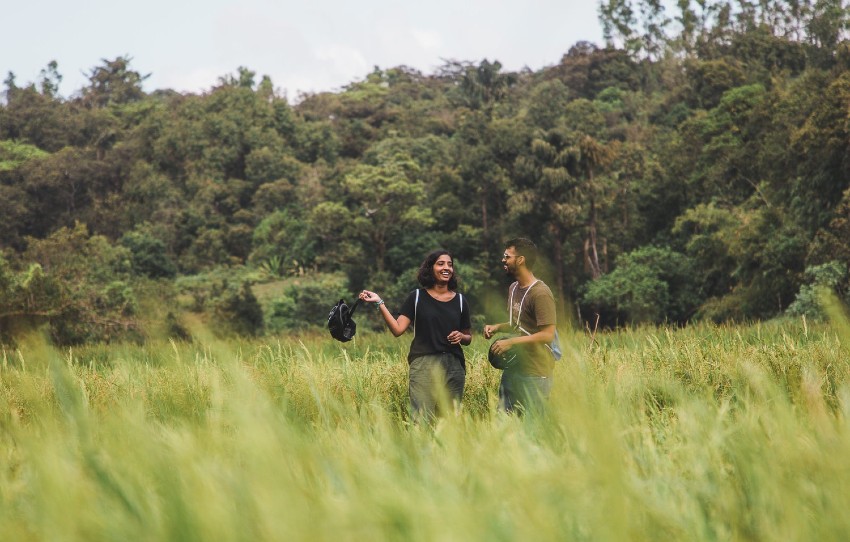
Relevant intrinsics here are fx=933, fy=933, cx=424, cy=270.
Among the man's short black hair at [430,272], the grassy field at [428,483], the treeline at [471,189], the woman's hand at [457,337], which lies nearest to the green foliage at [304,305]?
the treeline at [471,189]

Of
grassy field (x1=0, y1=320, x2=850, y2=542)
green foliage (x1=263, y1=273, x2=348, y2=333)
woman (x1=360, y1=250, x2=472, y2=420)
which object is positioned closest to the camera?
grassy field (x1=0, y1=320, x2=850, y2=542)

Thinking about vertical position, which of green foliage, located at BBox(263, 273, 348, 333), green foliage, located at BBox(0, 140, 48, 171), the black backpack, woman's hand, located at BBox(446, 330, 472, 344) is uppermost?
green foliage, located at BBox(0, 140, 48, 171)

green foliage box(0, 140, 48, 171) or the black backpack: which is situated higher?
green foliage box(0, 140, 48, 171)

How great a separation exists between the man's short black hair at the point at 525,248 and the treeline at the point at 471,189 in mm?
5673

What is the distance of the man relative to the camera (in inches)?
192

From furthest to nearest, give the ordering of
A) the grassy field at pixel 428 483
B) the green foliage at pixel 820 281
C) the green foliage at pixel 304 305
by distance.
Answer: the green foliage at pixel 304 305, the green foliage at pixel 820 281, the grassy field at pixel 428 483

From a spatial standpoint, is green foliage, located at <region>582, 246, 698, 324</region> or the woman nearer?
the woman

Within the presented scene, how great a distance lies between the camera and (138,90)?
73938 millimetres

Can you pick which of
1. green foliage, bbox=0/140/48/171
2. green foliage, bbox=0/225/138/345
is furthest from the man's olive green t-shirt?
green foliage, bbox=0/140/48/171

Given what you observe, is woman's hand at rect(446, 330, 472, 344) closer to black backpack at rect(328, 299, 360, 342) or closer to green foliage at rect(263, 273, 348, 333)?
black backpack at rect(328, 299, 360, 342)

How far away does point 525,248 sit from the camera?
5211 mm

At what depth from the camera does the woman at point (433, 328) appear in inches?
203

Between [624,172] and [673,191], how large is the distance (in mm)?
3491

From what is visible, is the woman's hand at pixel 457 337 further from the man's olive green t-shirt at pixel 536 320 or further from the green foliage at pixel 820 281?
the green foliage at pixel 820 281
